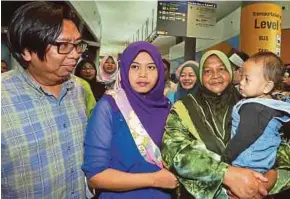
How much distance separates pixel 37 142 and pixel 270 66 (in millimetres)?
1105

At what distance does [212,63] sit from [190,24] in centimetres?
554

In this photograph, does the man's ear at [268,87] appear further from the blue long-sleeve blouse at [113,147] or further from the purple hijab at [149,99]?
the blue long-sleeve blouse at [113,147]

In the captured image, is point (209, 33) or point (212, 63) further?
point (209, 33)

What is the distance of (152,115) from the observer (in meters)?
1.65

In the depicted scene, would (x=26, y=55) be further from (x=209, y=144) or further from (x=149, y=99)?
(x=209, y=144)

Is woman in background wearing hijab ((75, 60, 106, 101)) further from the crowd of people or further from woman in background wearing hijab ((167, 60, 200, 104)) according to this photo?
the crowd of people

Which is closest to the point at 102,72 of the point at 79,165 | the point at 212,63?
the point at 212,63

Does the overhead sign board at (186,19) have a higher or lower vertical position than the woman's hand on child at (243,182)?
higher

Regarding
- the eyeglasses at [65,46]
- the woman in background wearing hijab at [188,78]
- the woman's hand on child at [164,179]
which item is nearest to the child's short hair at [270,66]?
the woman's hand on child at [164,179]

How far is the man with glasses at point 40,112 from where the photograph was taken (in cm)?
128

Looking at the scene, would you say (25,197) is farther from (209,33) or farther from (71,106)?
(209,33)

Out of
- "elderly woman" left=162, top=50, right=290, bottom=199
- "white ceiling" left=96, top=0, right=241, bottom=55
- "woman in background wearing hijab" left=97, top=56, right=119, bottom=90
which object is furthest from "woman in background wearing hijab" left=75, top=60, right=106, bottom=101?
"white ceiling" left=96, top=0, right=241, bottom=55

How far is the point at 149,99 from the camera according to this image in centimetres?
168

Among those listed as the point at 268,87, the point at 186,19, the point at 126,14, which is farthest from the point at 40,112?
the point at 126,14
